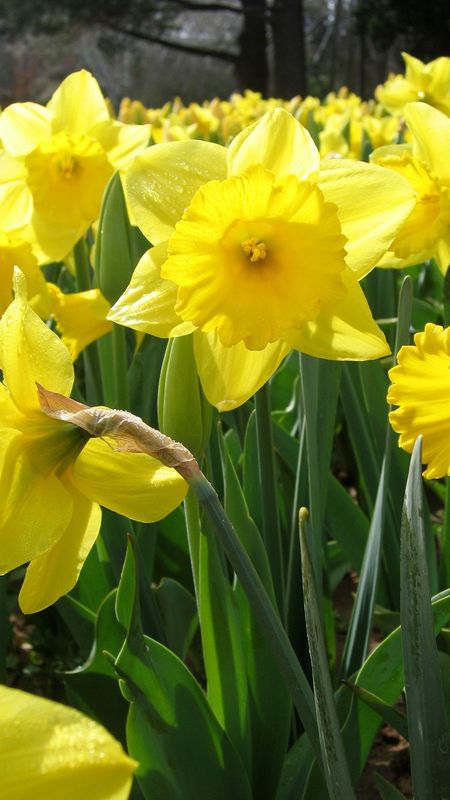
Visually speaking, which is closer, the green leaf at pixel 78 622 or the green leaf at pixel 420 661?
the green leaf at pixel 420 661

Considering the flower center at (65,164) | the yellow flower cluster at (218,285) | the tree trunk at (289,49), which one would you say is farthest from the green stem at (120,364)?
the tree trunk at (289,49)

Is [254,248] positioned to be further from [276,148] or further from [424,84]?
[424,84]

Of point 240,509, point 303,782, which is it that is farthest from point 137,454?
point 303,782

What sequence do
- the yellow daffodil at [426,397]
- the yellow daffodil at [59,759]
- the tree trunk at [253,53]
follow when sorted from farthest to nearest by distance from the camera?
the tree trunk at [253,53] → the yellow daffodil at [426,397] → the yellow daffodil at [59,759]

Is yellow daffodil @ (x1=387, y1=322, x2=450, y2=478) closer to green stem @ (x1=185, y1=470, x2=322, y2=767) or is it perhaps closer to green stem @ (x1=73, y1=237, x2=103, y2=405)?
green stem @ (x1=185, y1=470, x2=322, y2=767)

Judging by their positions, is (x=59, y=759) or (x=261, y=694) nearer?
(x=59, y=759)

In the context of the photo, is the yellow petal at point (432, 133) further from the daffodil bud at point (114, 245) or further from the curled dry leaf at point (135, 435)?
the curled dry leaf at point (135, 435)

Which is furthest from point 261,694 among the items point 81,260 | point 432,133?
point 81,260
